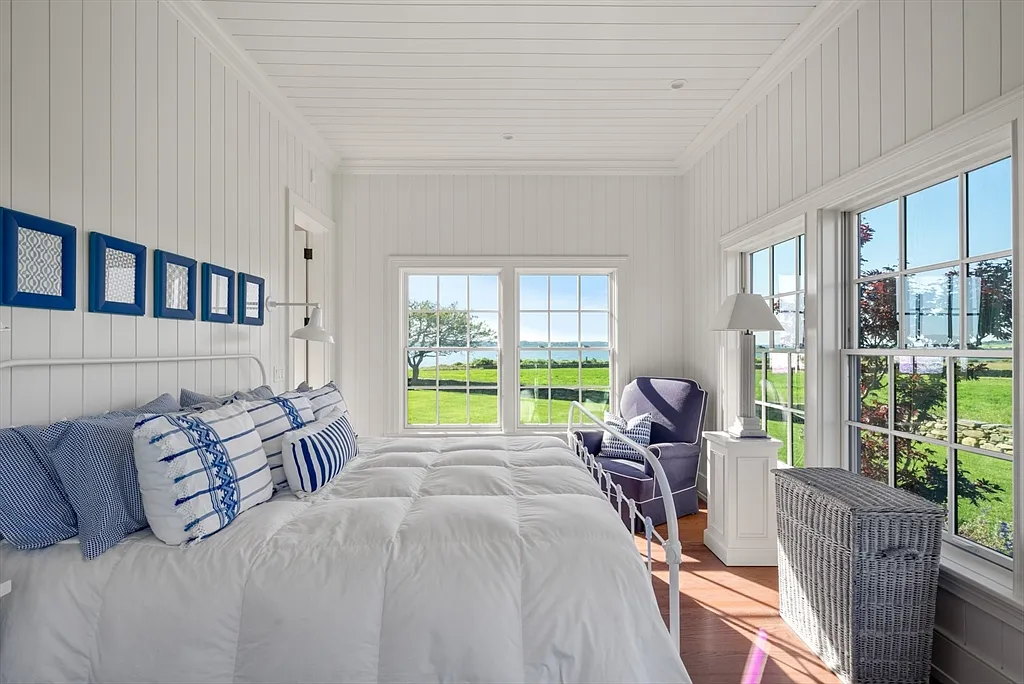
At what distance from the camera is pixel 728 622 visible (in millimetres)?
2494

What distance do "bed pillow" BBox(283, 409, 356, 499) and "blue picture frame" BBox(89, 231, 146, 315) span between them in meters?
0.78

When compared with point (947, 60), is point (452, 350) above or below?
below

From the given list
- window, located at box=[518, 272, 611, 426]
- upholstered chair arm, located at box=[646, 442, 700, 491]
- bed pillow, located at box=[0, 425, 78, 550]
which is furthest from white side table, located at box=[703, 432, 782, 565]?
bed pillow, located at box=[0, 425, 78, 550]

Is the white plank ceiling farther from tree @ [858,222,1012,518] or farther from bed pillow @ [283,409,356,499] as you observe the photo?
bed pillow @ [283,409,356,499]

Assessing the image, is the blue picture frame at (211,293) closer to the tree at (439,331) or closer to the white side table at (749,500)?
the tree at (439,331)

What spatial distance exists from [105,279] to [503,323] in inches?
121

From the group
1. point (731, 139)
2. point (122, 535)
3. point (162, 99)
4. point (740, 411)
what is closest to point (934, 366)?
point (740, 411)

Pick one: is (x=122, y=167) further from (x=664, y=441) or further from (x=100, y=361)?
(x=664, y=441)

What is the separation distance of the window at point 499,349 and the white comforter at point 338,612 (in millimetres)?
3229

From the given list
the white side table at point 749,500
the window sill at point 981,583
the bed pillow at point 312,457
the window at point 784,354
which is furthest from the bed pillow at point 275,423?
the window at point 784,354

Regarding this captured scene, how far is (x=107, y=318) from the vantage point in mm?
1979

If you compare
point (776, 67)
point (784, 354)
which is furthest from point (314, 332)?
point (776, 67)

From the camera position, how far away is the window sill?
1702 mm

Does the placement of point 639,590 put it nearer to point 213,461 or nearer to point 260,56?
point 213,461
